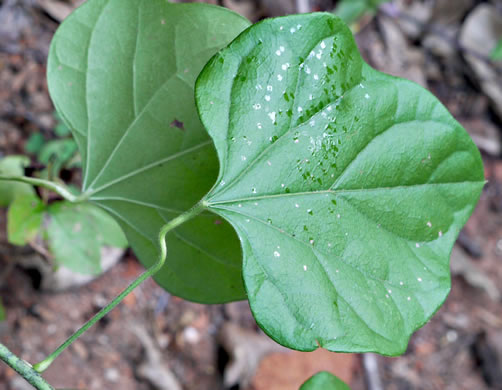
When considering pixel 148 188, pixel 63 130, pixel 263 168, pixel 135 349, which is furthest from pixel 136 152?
pixel 135 349

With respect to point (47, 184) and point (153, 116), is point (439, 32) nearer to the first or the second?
point (153, 116)

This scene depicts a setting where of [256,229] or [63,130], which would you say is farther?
[63,130]

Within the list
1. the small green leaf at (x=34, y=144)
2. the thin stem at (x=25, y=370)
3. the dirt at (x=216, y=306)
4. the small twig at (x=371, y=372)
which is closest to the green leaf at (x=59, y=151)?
the small green leaf at (x=34, y=144)

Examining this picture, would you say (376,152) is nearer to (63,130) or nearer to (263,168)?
(263,168)

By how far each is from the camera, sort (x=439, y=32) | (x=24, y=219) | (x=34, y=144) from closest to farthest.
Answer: (x=24, y=219), (x=34, y=144), (x=439, y=32)

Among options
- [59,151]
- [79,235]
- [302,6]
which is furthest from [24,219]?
[302,6]

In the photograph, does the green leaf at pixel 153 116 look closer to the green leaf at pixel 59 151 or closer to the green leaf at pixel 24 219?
the green leaf at pixel 24 219
